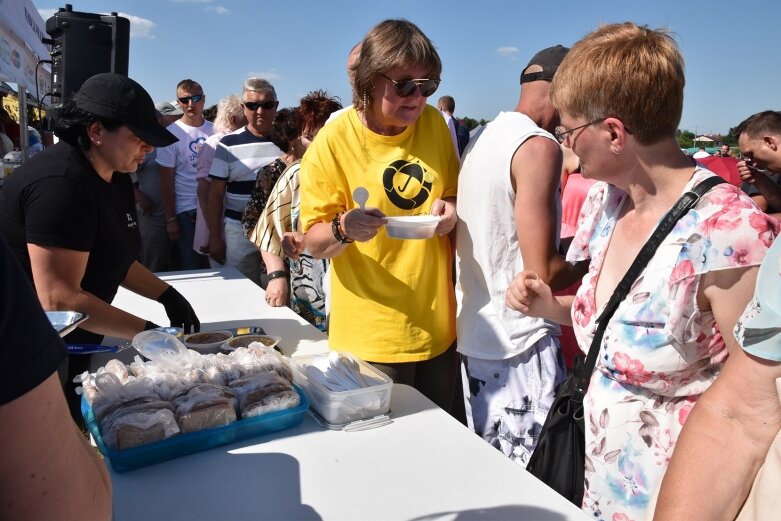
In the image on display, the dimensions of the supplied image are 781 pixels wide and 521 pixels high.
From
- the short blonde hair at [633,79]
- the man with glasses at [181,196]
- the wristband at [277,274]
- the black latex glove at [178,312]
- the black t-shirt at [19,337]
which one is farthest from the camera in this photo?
the man with glasses at [181,196]

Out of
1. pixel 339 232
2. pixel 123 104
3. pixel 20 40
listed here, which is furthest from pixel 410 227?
pixel 20 40

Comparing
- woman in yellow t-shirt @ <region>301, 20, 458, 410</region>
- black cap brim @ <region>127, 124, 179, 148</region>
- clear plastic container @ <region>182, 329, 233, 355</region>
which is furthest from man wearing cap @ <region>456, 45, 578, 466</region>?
black cap brim @ <region>127, 124, 179, 148</region>

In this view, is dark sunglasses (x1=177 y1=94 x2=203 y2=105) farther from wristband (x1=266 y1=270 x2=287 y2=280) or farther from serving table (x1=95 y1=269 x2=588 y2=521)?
serving table (x1=95 y1=269 x2=588 y2=521)

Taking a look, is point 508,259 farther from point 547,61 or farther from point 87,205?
point 87,205

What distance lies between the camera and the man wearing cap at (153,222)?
Answer: 505cm

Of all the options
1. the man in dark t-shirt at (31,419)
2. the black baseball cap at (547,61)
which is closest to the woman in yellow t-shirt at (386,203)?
the black baseball cap at (547,61)

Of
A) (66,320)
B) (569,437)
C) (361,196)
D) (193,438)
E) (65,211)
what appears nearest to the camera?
(66,320)

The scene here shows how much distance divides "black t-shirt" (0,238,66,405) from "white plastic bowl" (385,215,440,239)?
3.72 ft

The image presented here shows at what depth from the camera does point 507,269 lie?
5.99 feet

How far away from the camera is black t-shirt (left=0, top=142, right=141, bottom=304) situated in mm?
1628

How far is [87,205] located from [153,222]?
140 inches

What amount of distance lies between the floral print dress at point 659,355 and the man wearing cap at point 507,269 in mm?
459

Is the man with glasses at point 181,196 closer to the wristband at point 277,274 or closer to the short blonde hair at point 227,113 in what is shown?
the short blonde hair at point 227,113

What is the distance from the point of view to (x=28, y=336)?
1.98 ft
